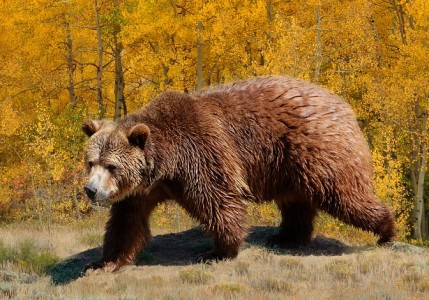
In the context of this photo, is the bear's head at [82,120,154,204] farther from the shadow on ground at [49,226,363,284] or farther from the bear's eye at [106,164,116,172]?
the shadow on ground at [49,226,363,284]

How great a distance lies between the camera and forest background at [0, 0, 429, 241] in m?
20.4

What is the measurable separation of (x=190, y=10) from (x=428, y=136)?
28.2ft

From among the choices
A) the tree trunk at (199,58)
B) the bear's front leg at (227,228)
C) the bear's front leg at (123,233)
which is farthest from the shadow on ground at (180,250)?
the tree trunk at (199,58)

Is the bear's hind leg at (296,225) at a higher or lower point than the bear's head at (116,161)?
lower

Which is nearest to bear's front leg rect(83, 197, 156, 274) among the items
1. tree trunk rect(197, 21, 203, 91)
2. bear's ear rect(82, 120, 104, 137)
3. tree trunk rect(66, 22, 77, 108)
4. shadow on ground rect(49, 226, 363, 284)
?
shadow on ground rect(49, 226, 363, 284)

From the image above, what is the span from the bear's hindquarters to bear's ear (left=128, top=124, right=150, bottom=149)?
2241 mm

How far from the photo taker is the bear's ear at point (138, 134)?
6.82 m

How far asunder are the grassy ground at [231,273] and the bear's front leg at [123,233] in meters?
0.17

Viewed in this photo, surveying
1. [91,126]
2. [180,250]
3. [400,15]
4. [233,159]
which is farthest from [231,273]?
[400,15]

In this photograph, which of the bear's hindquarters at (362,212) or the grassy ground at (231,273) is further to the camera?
the bear's hindquarters at (362,212)

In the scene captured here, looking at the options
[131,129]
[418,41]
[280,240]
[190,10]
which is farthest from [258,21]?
[131,129]

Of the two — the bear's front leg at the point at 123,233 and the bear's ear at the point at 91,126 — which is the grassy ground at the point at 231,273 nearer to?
the bear's front leg at the point at 123,233

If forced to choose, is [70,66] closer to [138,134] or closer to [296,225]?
[296,225]

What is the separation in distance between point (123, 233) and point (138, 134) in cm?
125
